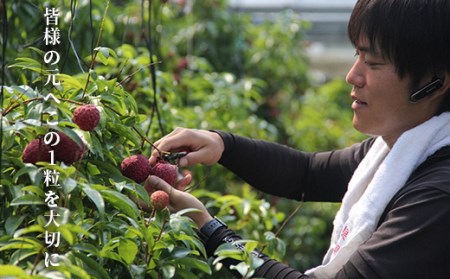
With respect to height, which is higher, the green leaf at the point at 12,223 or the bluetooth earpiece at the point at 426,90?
the bluetooth earpiece at the point at 426,90

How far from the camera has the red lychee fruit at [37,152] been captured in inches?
49.9

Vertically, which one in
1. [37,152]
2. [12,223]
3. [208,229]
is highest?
[37,152]

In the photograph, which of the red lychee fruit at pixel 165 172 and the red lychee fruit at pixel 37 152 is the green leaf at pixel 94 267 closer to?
the red lychee fruit at pixel 37 152

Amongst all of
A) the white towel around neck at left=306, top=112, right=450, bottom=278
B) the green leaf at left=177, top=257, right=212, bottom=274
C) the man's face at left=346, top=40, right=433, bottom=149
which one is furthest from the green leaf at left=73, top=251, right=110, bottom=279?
the man's face at left=346, top=40, right=433, bottom=149

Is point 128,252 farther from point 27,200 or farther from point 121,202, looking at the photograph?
point 27,200

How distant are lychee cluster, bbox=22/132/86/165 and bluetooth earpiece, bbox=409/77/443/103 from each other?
67 centimetres

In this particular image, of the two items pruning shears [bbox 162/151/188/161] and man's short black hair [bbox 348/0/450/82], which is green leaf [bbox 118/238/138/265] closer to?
pruning shears [bbox 162/151/188/161]

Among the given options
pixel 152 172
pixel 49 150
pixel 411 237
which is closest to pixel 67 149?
pixel 49 150

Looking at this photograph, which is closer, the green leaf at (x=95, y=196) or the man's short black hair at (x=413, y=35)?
the green leaf at (x=95, y=196)

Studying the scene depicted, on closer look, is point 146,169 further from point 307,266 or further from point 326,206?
point 326,206

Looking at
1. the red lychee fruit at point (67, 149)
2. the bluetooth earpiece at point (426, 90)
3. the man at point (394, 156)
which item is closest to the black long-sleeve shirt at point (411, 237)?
the man at point (394, 156)

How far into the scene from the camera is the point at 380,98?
1.56m

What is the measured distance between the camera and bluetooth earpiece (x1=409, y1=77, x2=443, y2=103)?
1559 millimetres

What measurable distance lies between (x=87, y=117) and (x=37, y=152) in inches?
4.2
